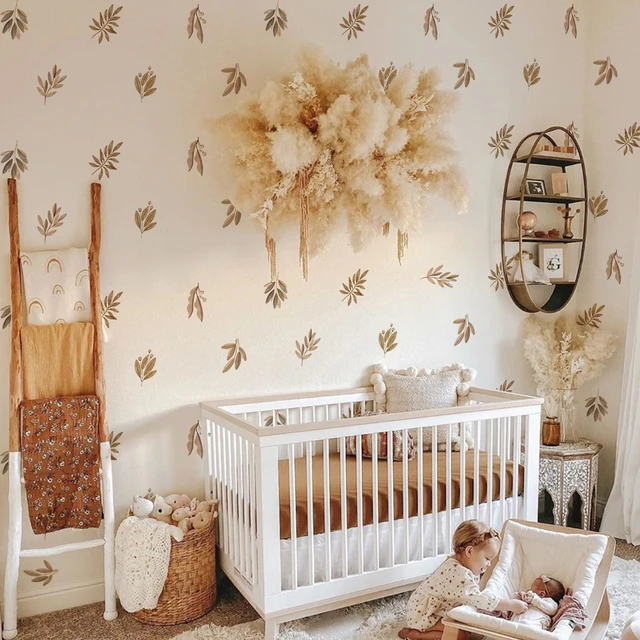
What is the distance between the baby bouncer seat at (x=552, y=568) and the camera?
6.21 ft

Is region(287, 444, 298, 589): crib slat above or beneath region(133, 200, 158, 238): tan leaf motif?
beneath

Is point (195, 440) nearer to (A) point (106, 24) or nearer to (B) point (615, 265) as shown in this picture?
(A) point (106, 24)

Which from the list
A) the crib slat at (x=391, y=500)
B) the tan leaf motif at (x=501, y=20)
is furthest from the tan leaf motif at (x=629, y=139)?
the crib slat at (x=391, y=500)

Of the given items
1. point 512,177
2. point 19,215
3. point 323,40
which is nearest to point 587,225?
point 512,177

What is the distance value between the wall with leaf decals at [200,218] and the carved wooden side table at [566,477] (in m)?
0.53

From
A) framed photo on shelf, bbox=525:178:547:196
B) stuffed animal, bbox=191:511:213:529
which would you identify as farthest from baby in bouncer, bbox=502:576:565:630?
framed photo on shelf, bbox=525:178:547:196

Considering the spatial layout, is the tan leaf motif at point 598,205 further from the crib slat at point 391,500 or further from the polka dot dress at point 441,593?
the polka dot dress at point 441,593

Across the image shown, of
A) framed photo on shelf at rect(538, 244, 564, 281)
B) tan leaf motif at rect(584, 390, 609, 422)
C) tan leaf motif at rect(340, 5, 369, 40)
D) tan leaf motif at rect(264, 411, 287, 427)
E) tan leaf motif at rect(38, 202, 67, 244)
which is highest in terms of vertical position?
tan leaf motif at rect(340, 5, 369, 40)

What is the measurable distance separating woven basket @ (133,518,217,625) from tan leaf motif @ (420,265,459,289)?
1.57 m

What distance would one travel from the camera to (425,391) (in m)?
3.03

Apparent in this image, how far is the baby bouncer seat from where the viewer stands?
1.89 m

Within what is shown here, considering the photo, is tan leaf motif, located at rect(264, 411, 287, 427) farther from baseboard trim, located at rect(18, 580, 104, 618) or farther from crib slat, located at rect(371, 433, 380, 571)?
baseboard trim, located at rect(18, 580, 104, 618)

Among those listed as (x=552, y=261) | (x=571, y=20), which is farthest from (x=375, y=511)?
(x=571, y=20)

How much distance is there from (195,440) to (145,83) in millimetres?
1466
